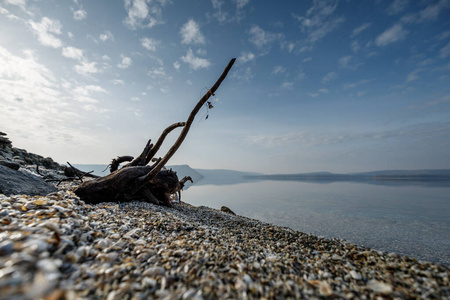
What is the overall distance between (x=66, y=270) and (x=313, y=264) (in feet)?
13.3

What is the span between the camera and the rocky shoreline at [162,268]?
1958 mm

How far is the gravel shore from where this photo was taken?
196 cm

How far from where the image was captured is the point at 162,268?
2.57m

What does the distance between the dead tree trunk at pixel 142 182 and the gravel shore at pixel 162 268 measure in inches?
124

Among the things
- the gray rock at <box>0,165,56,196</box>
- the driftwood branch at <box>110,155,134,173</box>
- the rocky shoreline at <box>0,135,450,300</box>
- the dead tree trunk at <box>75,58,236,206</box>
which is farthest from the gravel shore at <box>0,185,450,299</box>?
the driftwood branch at <box>110,155,134,173</box>

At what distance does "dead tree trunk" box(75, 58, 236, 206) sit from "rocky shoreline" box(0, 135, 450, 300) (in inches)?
134

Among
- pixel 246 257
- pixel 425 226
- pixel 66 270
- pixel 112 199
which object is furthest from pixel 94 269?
pixel 425 226

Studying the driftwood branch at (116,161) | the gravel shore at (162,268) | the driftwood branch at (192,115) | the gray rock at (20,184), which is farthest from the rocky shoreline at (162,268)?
the driftwood branch at (116,161)

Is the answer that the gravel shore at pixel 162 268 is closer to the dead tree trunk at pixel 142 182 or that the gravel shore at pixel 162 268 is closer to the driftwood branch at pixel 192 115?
the dead tree trunk at pixel 142 182

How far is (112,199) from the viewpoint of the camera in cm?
709

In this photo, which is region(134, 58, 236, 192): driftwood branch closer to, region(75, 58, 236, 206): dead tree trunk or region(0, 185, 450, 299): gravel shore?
region(75, 58, 236, 206): dead tree trunk

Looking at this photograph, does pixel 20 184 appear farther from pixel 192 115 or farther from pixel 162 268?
pixel 162 268

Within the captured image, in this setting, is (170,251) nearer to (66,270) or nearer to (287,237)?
(66,270)

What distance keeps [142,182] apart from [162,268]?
229 inches
